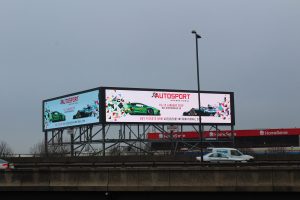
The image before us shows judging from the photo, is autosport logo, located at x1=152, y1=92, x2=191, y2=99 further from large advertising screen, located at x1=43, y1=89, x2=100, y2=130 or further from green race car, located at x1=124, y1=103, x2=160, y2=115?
large advertising screen, located at x1=43, y1=89, x2=100, y2=130

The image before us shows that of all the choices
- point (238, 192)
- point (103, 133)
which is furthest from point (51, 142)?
point (238, 192)

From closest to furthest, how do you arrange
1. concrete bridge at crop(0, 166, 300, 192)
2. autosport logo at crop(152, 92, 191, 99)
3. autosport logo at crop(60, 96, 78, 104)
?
concrete bridge at crop(0, 166, 300, 192), autosport logo at crop(152, 92, 191, 99), autosport logo at crop(60, 96, 78, 104)

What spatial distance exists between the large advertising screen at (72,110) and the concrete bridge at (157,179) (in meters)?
44.2

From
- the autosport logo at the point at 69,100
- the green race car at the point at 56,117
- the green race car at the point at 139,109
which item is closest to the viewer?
the green race car at the point at 139,109

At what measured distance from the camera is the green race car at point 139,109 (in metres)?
68.4

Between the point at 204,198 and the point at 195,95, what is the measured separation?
5066 centimetres

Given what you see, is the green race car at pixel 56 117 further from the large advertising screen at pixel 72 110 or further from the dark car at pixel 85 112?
the dark car at pixel 85 112

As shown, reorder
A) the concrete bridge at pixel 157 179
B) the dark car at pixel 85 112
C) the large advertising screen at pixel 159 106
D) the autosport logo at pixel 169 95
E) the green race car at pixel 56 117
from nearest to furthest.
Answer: the concrete bridge at pixel 157 179 < the large advertising screen at pixel 159 106 < the dark car at pixel 85 112 < the autosport logo at pixel 169 95 < the green race car at pixel 56 117

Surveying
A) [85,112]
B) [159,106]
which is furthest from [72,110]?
[159,106]

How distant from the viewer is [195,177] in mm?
20828

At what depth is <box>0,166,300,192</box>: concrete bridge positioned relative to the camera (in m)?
19.9

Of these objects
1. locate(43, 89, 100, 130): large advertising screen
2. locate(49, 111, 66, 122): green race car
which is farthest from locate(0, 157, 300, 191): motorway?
locate(49, 111, 66, 122): green race car

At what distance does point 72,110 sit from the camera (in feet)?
235

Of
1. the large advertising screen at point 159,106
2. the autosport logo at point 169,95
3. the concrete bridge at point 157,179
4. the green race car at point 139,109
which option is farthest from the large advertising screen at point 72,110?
the concrete bridge at point 157,179
